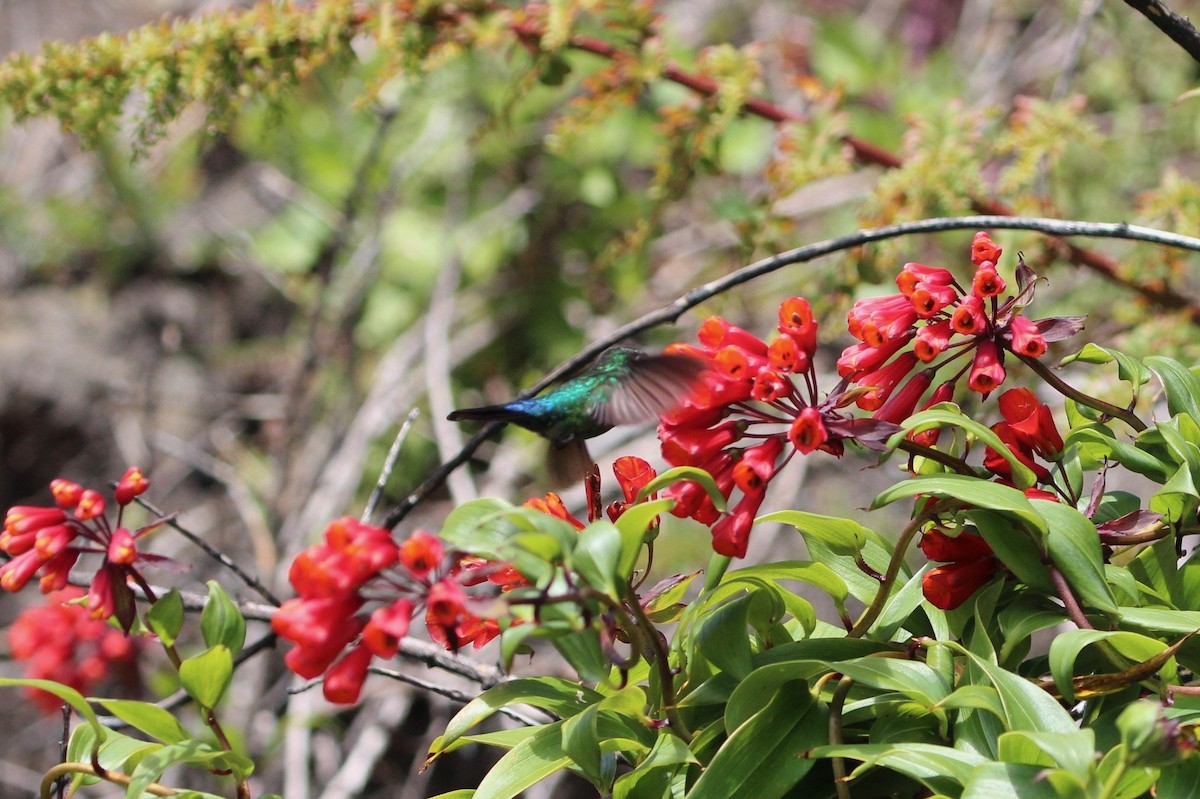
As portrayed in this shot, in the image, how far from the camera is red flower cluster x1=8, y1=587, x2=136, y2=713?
286 cm

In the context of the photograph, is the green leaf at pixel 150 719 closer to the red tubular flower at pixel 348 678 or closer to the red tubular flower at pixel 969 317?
the red tubular flower at pixel 348 678

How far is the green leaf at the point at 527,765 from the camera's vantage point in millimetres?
938

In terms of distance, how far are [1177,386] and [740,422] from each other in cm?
42

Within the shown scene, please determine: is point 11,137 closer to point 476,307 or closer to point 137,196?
point 137,196

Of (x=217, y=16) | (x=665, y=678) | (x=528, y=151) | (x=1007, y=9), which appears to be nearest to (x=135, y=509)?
(x=528, y=151)

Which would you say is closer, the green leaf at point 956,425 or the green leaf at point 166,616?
the green leaf at point 956,425

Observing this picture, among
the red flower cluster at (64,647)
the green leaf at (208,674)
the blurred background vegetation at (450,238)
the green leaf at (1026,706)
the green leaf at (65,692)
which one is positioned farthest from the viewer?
the red flower cluster at (64,647)

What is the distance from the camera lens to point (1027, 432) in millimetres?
1067

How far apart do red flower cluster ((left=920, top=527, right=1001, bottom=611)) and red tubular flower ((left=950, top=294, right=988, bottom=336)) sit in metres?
0.19

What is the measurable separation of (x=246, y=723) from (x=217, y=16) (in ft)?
5.81

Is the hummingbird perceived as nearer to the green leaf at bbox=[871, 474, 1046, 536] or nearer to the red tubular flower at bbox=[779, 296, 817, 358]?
the red tubular flower at bbox=[779, 296, 817, 358]

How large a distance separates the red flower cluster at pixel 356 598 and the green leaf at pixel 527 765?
162 millimetres

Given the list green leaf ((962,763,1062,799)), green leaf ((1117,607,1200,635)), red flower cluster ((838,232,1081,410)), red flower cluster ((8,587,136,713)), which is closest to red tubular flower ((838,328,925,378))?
red flower cluster ((838,232,1081,410))

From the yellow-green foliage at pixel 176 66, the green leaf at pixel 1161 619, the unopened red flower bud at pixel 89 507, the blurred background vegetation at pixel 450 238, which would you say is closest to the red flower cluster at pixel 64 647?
the blurred background vegetation at pixel 450 238
